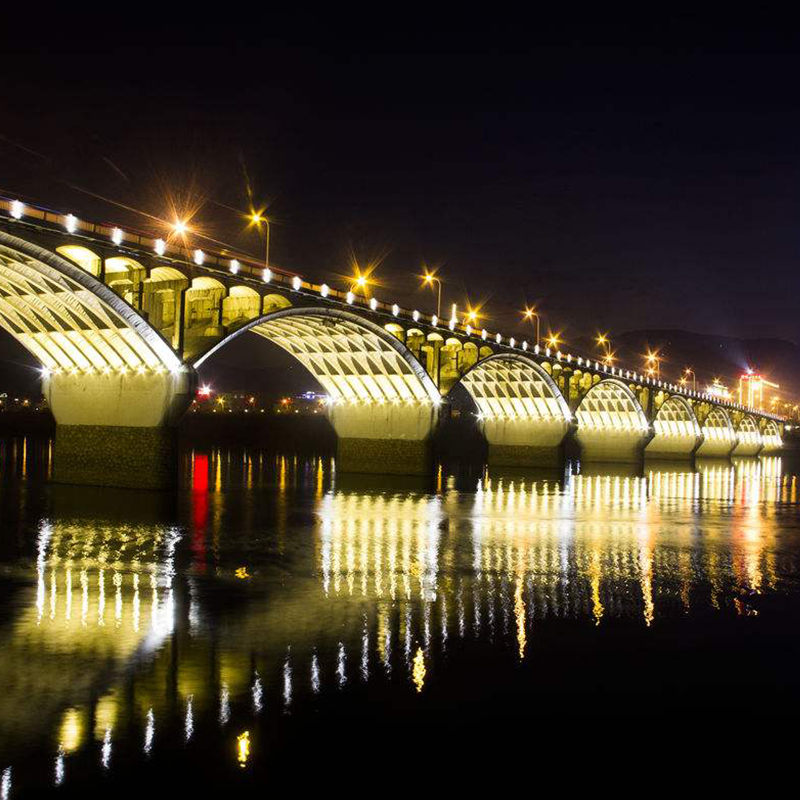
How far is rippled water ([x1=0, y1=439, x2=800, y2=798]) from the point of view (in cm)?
838

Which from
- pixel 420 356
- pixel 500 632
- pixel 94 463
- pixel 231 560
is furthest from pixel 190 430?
pixel 500 632

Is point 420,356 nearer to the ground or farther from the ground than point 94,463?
farther from the ground

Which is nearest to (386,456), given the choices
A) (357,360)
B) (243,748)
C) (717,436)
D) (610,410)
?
(357,360)

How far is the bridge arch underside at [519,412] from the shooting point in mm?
77750

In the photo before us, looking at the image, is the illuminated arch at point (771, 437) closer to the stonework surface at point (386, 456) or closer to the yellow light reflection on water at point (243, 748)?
the stonework surface at point (386, 456)

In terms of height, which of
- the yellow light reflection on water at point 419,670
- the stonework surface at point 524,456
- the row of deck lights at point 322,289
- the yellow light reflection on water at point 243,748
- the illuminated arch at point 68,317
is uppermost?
the row of deck lights at point 322,289

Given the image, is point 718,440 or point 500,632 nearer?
point 500,632

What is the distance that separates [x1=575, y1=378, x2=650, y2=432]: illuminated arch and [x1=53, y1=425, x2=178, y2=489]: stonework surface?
72.9 meters

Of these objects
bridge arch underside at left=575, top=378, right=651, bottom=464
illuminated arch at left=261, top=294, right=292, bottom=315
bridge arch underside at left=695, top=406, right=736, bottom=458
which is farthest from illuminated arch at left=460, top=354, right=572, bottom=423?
bridge arch underside at left=695, top=406, right=736, bottom=458

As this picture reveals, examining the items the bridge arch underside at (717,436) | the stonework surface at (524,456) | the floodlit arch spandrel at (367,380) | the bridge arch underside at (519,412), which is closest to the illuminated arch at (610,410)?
the bridge arch underside at (519,412)

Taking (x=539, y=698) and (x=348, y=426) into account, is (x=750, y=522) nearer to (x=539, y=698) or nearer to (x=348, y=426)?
(x=539, y=698)

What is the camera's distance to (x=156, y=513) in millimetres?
29562

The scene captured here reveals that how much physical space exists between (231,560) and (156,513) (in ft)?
34.3

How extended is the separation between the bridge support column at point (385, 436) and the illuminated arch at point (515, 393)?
2068 cm
